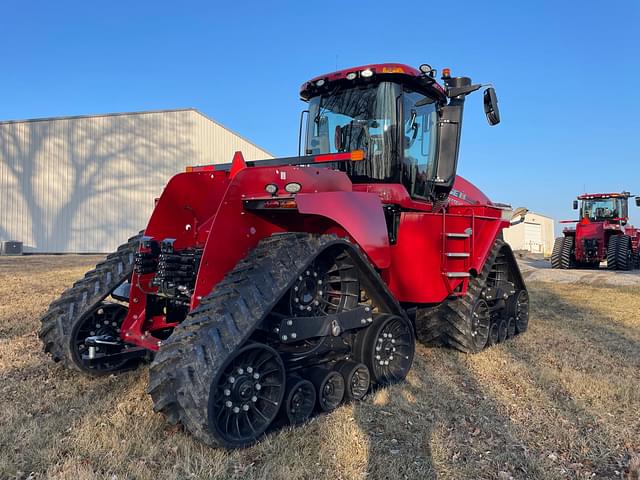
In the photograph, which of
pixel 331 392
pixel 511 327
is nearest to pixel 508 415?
pixel 331 392

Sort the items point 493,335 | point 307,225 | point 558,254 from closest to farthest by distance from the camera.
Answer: point 307,225 < point 493,335 < point 558,254

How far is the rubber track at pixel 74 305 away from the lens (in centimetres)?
423

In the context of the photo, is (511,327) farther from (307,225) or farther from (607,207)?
(607,207)

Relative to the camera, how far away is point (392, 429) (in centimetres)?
352

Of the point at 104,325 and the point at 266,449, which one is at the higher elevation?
the point at 104,325

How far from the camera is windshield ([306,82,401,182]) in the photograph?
5035 mm

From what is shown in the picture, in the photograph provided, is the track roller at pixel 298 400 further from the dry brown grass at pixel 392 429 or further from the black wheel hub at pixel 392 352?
the black wheel hub at pixel 392 352

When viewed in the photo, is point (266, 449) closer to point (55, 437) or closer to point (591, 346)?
point (55, 437)

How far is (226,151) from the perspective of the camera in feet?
96.5

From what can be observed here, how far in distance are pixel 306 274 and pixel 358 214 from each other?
65 centimetres

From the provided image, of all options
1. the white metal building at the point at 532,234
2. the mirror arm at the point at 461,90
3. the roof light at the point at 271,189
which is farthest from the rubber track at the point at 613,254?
the white metal building at the point at 532,234

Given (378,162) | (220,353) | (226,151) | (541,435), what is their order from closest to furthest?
(220,353), (541,435), (378,162), (226,151)

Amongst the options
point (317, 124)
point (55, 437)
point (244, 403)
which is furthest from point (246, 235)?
point (317, 124)

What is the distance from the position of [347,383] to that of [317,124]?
2.95 meters
